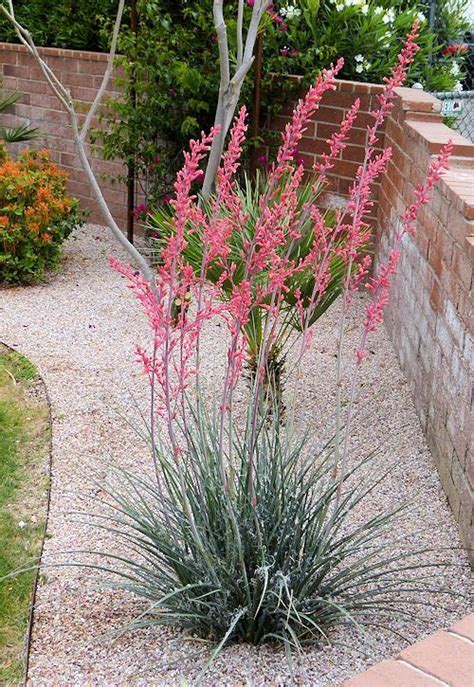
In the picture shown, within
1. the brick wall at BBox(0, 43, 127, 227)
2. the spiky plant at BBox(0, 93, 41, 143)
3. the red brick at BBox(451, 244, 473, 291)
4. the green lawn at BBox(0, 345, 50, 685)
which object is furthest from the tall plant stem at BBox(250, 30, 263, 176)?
the red brick at BBox(451, 244, 473, 291)

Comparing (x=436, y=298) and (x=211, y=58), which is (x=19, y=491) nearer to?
(x=436, y=298)

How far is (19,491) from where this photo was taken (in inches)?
173

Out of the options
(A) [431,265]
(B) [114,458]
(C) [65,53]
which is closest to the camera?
(B) [114,458]

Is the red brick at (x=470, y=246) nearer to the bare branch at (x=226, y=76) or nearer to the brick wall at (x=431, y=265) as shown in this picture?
the brick wall at (x=431, y=265)

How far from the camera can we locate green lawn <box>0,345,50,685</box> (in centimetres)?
337

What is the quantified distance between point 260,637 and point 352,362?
2987 mm

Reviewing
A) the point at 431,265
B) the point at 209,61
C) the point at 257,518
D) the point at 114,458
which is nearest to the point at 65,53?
the point at 209,61

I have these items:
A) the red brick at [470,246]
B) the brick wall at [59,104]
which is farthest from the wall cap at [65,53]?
the red brick at [470,246]

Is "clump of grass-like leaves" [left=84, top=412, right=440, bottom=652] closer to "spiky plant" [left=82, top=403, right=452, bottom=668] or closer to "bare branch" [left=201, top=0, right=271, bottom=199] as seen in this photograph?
"spiky plant" [left=82, top=403, right=452, bottom=668]

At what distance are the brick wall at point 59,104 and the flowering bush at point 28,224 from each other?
4.67 feet

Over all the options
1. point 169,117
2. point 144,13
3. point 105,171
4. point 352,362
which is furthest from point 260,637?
point 105,171

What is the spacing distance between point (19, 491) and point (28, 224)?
137 inches

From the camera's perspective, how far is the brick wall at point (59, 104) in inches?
372

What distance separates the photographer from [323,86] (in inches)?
108
